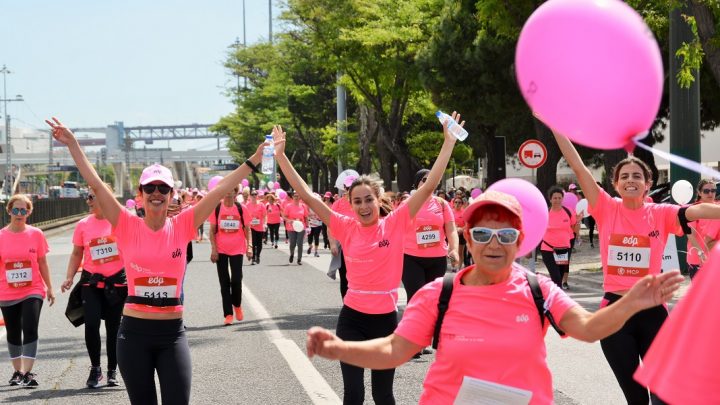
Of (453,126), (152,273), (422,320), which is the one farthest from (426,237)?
(422,320)

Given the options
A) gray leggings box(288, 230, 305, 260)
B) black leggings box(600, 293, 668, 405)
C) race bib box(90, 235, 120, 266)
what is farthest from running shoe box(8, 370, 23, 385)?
gray leggings box(288, 230, 305, 260)

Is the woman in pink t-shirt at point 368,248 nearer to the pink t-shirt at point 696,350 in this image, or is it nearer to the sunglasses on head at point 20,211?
the sunglasses on head at point 20,211

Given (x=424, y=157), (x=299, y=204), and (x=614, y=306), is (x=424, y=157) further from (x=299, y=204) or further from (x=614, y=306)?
(x=614, y=306)

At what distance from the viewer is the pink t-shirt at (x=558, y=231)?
15734 mm

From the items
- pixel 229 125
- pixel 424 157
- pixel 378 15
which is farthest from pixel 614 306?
pixel 229 125

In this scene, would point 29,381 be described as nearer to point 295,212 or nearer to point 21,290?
point 21,290

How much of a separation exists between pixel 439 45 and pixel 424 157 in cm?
982

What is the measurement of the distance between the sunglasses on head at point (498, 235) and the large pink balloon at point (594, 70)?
1.68 feet

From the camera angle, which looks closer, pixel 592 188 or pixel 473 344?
pixel 473 344

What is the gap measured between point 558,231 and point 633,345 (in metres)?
10.1

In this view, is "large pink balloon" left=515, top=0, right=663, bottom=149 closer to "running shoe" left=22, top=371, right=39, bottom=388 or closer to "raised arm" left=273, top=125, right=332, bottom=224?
"raised arm" left=273, top=125, right=332, bottom=224

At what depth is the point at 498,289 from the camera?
3.75 meters

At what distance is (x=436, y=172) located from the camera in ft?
20.7

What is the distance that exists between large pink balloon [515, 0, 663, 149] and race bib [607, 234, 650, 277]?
3.18m
